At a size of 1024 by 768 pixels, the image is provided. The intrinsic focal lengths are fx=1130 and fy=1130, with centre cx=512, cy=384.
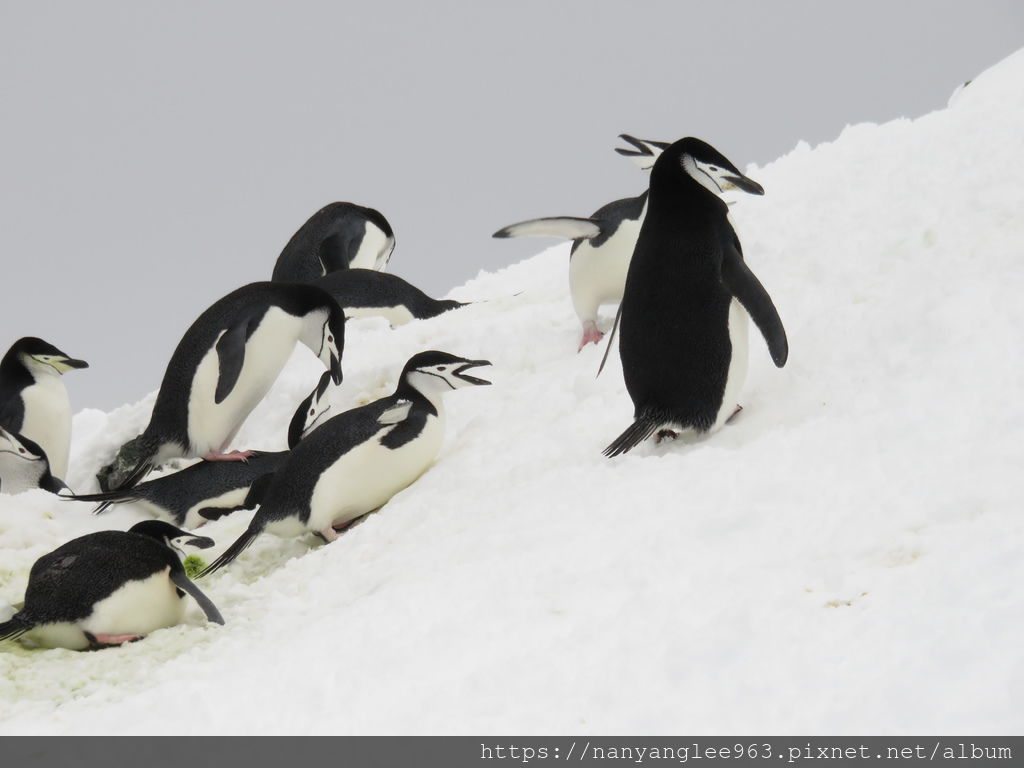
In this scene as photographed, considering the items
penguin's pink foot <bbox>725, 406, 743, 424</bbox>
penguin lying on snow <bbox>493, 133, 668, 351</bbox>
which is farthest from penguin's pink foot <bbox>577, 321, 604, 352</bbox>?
penguin's pink foot <bbox>725, 406, 743, 424</bbox>

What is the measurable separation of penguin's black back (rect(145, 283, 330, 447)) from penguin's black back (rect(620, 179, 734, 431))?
1.82m

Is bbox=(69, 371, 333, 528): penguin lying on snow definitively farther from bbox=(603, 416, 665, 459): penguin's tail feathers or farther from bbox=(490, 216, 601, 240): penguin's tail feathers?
bbox=(603, 416, 665, 459): penguin's tail feathers

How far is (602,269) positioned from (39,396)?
2662mm

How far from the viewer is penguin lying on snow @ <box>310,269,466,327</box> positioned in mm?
5719

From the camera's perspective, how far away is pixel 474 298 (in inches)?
263

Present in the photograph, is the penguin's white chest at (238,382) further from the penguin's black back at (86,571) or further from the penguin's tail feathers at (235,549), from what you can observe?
the penguin's black back at (86,571)

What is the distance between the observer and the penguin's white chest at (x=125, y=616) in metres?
2.87

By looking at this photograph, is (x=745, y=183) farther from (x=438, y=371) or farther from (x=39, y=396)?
(x=39, y=396)

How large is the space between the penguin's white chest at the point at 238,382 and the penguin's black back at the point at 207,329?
1.1 inches

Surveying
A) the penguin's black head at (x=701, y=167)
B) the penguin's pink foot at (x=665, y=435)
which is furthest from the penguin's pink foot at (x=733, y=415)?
the penguin's black head at (x=701, y=167)

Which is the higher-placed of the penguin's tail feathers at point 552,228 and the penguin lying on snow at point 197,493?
the penguin's tail feathers at point 552,228

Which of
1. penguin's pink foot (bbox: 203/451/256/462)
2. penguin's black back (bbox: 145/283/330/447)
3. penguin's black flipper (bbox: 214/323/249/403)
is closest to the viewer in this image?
penguin's pink foot (bbox: 203/451/256/462)
